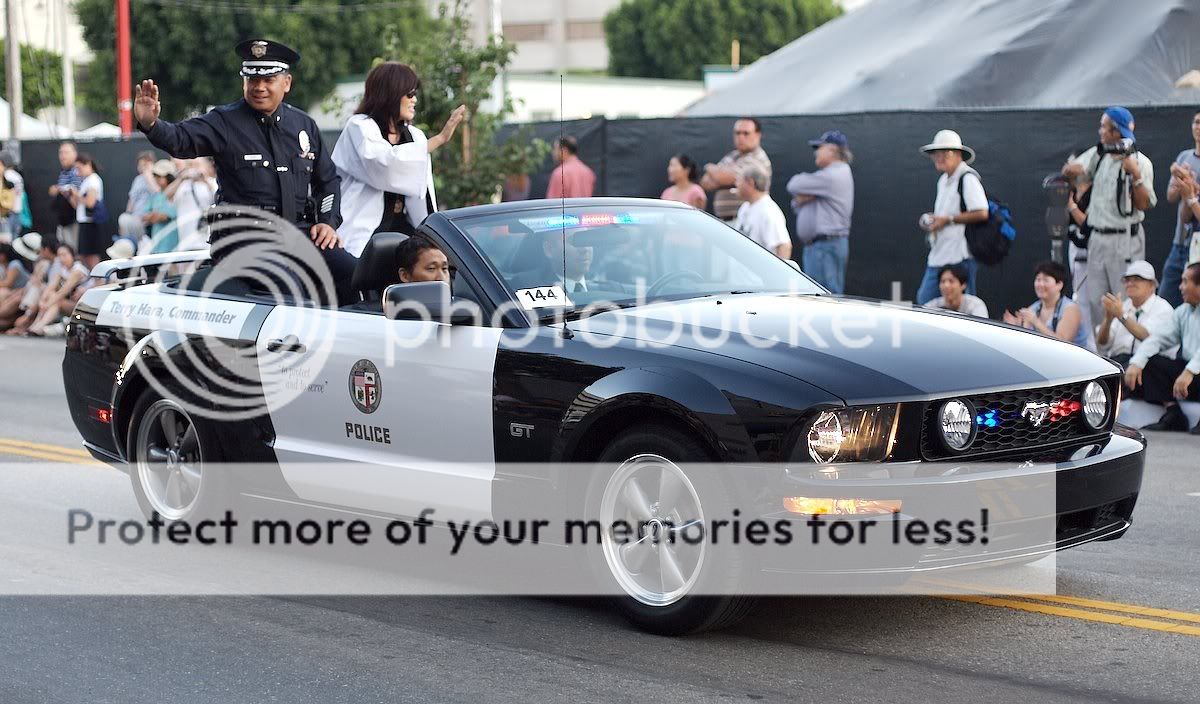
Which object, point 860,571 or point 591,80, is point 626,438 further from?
point 591,80

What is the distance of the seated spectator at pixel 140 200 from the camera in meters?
19.1

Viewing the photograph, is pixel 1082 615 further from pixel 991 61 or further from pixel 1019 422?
pixel 991 61

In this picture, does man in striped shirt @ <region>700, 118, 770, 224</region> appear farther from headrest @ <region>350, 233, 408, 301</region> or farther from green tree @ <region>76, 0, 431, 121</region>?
green tree @ <region>76, 0, 431, 121</region>

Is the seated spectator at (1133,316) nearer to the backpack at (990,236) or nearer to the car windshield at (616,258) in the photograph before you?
the backpack at (990,236)

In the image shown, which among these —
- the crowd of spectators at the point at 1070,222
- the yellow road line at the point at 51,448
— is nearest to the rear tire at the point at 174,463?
the yellow road line at the point at 51,448

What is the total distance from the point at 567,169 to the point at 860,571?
37.7 ft

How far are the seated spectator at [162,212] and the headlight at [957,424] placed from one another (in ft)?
47.3

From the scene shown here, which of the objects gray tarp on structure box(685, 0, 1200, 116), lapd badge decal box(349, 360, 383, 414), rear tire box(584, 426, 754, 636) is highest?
gray tarp on structure box(685, 0, 1200, 116)

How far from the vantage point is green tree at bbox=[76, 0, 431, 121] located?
58.1m

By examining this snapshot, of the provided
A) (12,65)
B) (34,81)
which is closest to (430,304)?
(12,65)

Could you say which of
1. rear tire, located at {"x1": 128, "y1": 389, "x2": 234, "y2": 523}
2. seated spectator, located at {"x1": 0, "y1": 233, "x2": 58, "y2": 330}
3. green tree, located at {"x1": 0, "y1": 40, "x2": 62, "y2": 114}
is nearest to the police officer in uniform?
rear tire, located at {"x1": 128, "y1": 389, "x2": 234, "y2": 523}

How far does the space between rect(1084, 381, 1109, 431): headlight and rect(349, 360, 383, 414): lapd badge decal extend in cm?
267

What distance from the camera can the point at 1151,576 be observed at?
6.71 metres

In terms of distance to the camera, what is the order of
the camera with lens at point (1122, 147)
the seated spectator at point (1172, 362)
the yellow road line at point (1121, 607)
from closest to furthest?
the yellow road line at point (1121, 607), the seated spectator at point (1172, 362), the camera with lens at point (1122, 147)
